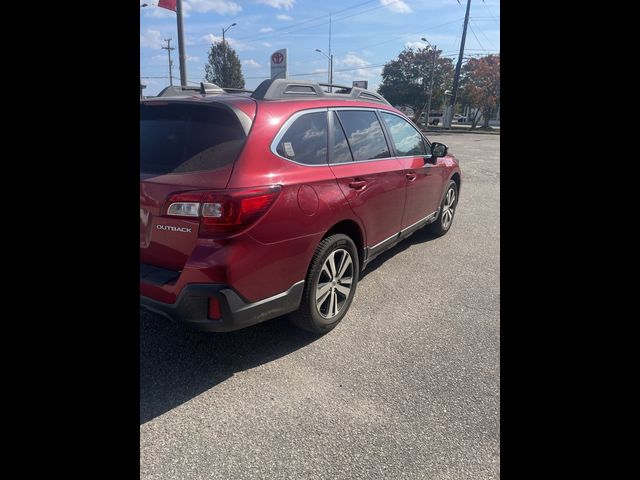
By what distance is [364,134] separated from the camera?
11.4ft

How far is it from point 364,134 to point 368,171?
43 cm

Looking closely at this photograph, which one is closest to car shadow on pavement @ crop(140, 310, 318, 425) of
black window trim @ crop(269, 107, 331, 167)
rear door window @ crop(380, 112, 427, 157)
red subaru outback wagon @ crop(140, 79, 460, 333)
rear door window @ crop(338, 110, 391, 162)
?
red subaru outback wagon @ crop(140, 79, 460, 333)

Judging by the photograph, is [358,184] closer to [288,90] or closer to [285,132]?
[285,132]

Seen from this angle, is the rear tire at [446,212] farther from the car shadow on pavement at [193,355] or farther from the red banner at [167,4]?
the red banner at [167,4]

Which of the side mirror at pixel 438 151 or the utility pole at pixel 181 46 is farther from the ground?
the utility pole at pixel 181 46

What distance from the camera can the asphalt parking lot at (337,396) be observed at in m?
1.91

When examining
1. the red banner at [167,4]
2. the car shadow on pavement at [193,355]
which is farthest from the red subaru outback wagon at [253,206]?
the red banner at [167,4]

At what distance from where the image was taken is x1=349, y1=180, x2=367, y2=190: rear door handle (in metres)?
3.03

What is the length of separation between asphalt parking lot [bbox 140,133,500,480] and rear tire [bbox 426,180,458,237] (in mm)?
1940

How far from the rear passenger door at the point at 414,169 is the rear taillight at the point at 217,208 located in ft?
7.23

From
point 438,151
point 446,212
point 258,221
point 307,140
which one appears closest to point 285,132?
point 307,140

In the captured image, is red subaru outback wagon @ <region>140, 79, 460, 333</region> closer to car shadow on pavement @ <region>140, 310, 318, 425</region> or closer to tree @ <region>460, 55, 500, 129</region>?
car shadow on pavement @ <region>140, 310, 318, 425</region>

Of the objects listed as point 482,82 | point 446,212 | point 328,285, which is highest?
point 482,82

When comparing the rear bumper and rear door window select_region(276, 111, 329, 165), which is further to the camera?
rear door window select_region(276, 111, 329, 165)
